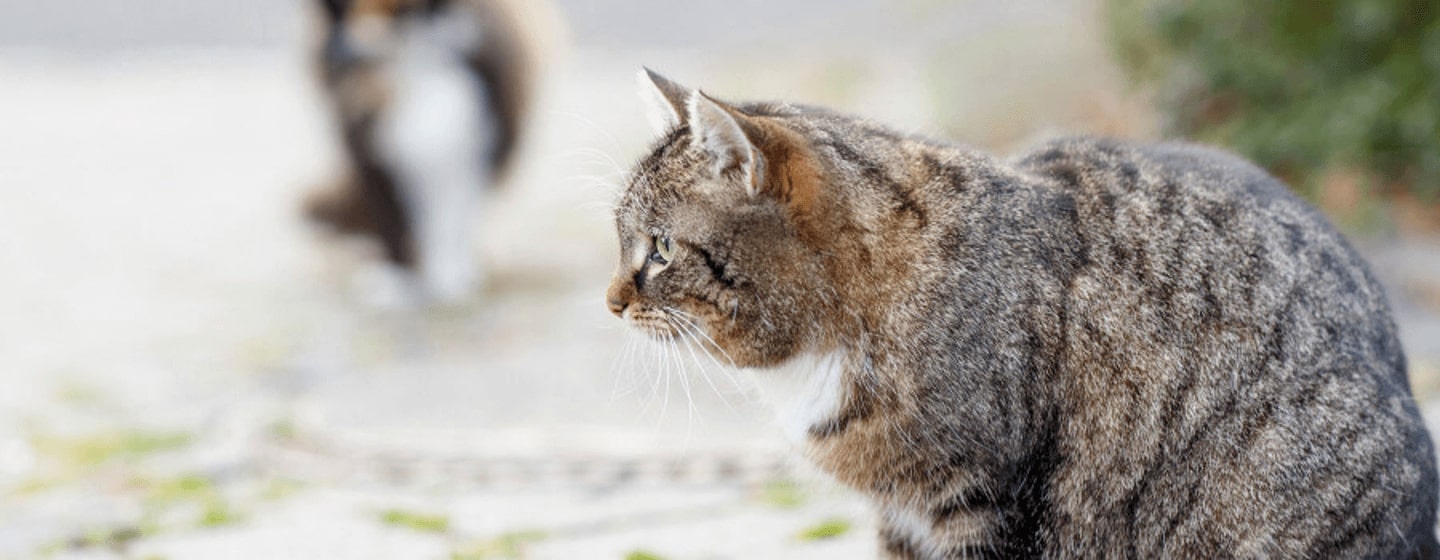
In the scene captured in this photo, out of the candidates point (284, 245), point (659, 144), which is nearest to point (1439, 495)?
point (659, 144)

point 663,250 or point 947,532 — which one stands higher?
point 663,250

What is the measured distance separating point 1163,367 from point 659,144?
3.14ft

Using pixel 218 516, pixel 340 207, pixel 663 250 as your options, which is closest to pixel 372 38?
pixel 340 207

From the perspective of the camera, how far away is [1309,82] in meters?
5.81

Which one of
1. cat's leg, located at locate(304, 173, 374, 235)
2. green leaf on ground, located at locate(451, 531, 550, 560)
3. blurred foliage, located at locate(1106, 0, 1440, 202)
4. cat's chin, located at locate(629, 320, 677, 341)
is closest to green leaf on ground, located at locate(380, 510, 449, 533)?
green leaf on ground, located at locate(451, 531, 550, 560)

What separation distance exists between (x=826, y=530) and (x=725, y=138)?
1067 millimetres

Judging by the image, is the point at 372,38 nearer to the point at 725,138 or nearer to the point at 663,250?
the point at 663,250

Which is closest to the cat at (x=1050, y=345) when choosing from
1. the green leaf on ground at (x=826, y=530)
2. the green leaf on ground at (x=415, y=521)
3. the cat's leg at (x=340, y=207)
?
the green leaf on ground at (x=826, y=530)

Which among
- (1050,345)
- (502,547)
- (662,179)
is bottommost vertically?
(1050,345)

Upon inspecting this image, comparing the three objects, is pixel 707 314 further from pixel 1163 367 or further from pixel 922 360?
pixel 1163 367

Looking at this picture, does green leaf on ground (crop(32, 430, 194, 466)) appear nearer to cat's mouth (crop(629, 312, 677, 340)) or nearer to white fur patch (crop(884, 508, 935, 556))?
cat's mouth (crop(629, 312, 677, 340))

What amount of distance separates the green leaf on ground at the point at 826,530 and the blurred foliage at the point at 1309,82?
3411 mm

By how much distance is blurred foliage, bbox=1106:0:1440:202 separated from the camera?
5.50m

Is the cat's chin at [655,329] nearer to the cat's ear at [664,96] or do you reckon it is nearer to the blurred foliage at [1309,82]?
the cat's ear at [664,96]
